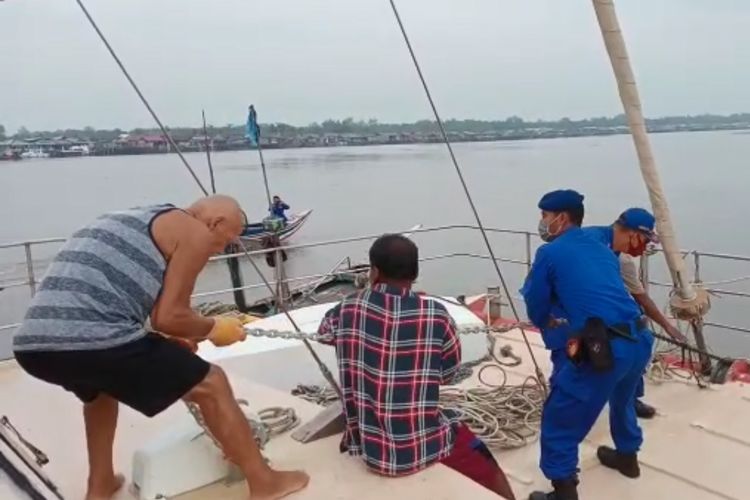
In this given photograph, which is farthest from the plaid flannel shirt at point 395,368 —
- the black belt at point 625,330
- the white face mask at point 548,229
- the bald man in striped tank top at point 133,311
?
the white face mask at point 548,229

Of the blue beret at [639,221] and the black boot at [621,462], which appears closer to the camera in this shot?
the black boot at [621,462]

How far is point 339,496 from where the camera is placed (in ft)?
8.47

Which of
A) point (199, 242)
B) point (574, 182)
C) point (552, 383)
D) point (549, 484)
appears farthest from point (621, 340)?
point (574, 182)

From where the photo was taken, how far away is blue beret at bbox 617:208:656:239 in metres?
3.69

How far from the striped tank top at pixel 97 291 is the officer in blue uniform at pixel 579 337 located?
5.30 feet

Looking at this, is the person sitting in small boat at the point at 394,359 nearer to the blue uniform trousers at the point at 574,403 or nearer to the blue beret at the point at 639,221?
the blue uniform trousers at the point at 574,403

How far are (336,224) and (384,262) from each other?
30.4 m

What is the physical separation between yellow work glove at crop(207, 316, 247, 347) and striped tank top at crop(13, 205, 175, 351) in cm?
26

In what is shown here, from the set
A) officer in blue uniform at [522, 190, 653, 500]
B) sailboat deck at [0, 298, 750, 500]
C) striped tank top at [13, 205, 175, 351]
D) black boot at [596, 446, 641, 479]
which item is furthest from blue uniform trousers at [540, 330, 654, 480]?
striped tank top at [13, 205, 175, 351]

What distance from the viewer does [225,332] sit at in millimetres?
2520

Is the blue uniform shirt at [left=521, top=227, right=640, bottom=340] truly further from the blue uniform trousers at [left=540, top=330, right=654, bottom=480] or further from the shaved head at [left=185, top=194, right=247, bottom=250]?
the shaved head at [left=185, top=194, right=247, bottom=250]

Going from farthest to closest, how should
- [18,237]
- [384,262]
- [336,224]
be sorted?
1. [336,224]
2. [18,237]
3. [384,262]

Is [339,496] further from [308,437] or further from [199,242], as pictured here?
[199,242]

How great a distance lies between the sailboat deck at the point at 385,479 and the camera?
265cm
